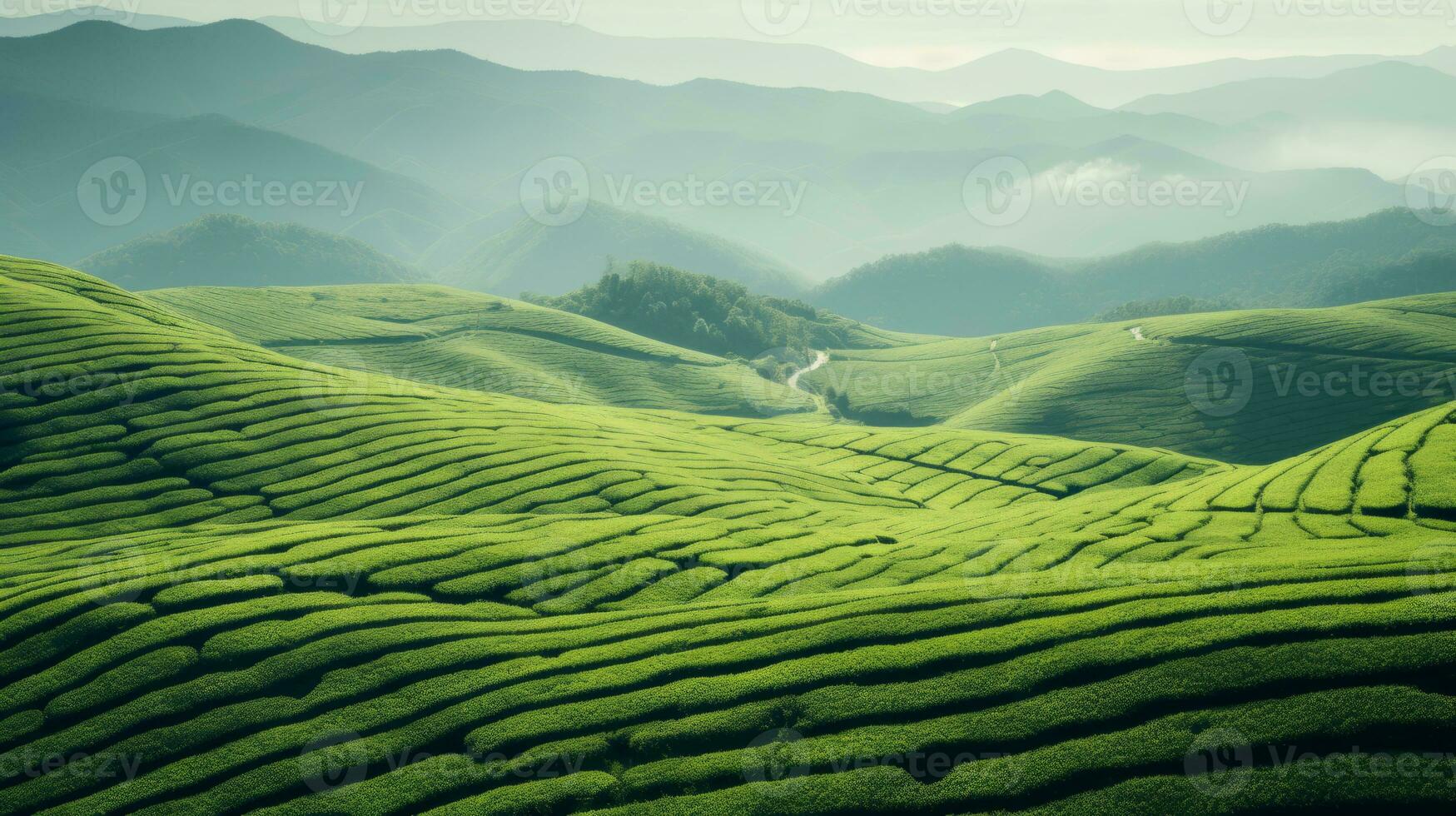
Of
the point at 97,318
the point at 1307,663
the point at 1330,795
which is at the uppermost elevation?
the point at 97,318

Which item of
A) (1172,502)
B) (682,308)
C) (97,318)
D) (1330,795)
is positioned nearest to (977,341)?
(682,308)

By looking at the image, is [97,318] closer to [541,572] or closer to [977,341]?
[541,572]

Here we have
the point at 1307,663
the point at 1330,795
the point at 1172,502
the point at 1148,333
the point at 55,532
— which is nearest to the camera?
the point at 1330,795
